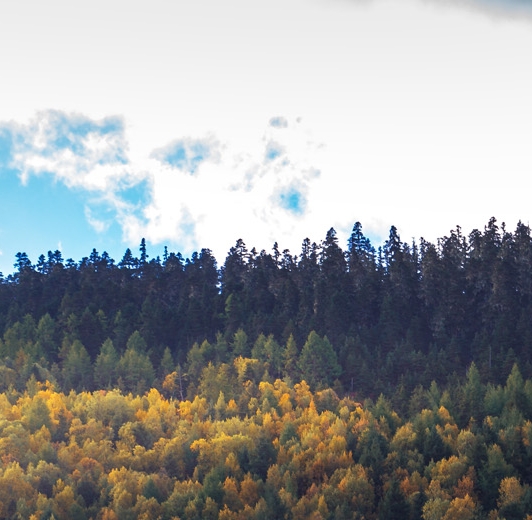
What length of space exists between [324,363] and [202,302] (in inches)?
1534

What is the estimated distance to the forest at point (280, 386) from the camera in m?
81.9

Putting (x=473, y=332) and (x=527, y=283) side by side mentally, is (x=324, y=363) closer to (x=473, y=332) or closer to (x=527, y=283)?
(x=473, y=332)

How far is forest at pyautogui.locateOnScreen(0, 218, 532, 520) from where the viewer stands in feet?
269

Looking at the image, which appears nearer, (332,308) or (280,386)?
(280,386)

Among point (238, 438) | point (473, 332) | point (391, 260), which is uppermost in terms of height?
point (391, 260)

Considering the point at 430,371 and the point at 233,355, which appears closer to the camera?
the point at 430,371

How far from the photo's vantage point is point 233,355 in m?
121

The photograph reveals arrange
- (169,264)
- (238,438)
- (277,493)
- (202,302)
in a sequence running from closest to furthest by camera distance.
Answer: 1. (277,493)
2. (238,438)
3. (202,302)
4. (169,264)

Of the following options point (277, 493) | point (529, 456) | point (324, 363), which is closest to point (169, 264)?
point (324, 363)

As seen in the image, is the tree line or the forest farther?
the tree line

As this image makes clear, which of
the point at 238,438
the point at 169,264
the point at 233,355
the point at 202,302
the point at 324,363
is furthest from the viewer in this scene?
the point at 169,264

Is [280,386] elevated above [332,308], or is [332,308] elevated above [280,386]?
[332,308]

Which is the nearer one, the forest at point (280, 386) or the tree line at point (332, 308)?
the forest at point (280, 386)

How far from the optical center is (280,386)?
10806cm
